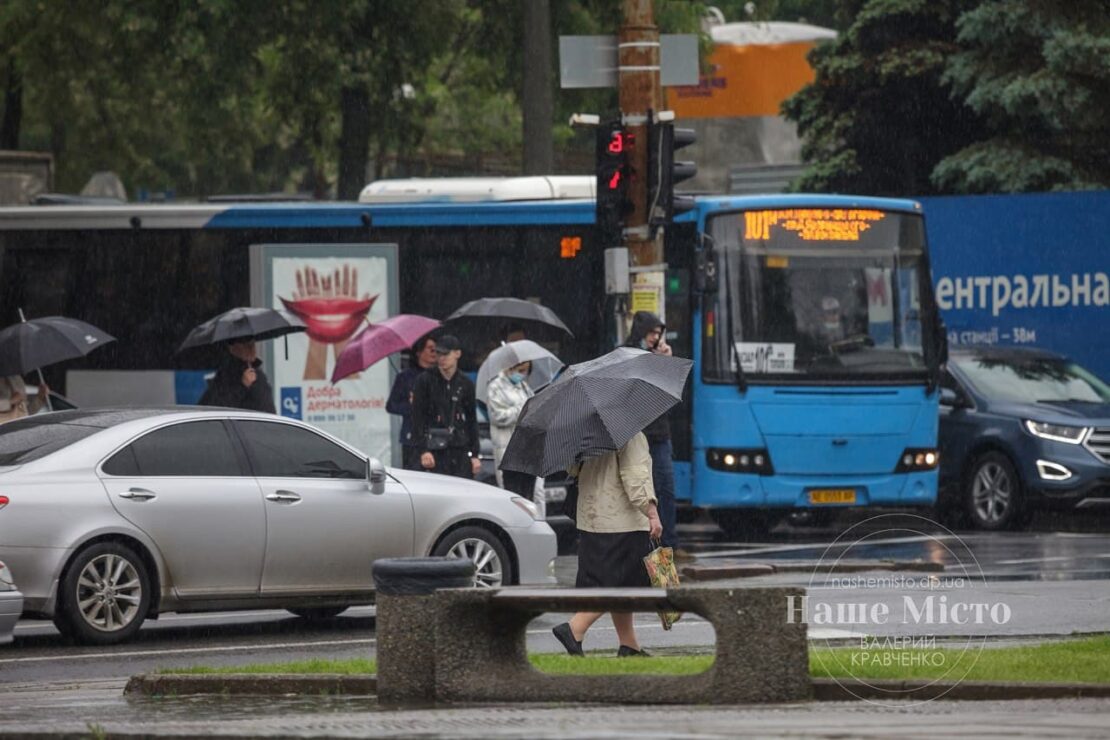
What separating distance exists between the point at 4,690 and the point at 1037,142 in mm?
23145

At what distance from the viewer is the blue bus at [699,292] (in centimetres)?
2092

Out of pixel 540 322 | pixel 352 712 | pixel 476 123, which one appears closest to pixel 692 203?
pixel 540 322

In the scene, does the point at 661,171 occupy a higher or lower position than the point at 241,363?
higher

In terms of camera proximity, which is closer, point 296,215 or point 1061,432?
point 1061,432

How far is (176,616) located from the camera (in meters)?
15.7

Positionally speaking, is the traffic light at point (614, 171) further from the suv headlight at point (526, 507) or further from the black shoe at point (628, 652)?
the black shoe at point (628, 652)

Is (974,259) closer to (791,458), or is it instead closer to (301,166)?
Answer: (791,458)

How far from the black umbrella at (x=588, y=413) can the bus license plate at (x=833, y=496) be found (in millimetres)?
9627

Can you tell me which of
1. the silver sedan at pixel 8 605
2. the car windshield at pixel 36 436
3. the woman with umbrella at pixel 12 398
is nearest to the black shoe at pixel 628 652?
the silver sedan at pixel 8 605

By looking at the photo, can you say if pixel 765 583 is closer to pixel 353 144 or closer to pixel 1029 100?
pixel 353 144

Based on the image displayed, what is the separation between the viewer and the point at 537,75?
2616 centimetres

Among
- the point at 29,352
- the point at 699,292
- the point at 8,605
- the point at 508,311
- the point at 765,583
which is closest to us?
the point at 8,605

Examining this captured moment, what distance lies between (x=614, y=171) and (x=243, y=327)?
3.32 metres

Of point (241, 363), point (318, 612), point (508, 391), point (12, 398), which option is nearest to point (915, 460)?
point (508, 391)
